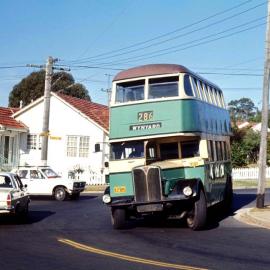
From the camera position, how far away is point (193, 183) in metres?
14.0

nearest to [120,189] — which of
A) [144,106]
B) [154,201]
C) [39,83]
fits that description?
[154,201]

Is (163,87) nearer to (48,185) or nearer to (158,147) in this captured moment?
(158,147)

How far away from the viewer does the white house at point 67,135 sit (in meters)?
41.3

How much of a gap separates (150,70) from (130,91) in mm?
806

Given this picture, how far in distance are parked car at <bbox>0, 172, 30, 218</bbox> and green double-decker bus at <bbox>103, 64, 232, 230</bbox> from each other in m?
2.73

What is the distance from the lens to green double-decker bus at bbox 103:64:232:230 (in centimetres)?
1422

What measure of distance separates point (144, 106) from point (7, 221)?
5.53m

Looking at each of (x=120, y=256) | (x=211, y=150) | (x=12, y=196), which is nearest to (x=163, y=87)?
(x=211, y=150)

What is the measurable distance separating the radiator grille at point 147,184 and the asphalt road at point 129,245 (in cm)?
89

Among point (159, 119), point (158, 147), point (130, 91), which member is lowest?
point (158, 147)

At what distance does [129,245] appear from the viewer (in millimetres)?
11820

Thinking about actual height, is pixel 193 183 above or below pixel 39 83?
below

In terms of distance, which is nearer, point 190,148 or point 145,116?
point 145,116

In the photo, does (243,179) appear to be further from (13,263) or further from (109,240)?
A: (13,263)
